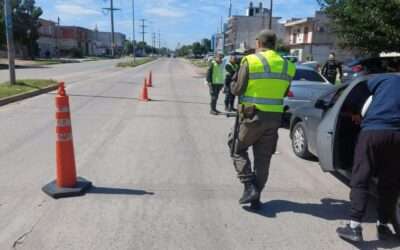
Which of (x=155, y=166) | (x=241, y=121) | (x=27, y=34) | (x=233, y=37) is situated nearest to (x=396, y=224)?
(x=241, y=121)

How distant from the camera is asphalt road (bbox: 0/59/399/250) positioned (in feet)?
13.0

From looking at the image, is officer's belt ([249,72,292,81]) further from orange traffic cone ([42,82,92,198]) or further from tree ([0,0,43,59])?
tree ([0,0,43,59])

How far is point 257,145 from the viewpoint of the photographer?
4.63 metres

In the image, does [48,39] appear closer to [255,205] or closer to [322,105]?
[322,105]

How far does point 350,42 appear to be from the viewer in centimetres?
1648

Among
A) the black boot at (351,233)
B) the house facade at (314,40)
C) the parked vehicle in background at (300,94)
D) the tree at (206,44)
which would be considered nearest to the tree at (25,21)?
the house facade at (314,40)

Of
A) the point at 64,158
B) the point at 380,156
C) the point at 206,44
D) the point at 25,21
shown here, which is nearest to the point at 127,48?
the point at 206,44

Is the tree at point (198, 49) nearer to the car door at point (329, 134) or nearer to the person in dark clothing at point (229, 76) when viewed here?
the person in dark clothing at point (229, 76)

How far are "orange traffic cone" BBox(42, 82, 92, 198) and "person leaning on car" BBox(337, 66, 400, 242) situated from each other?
304 centimetres

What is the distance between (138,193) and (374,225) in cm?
266

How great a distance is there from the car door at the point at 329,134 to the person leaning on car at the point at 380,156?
3.32 ft

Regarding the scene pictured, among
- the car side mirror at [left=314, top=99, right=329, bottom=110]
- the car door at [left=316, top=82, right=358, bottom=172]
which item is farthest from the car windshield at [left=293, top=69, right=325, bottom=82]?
the car door at [left=316, top=82, right=358, bottom=172]

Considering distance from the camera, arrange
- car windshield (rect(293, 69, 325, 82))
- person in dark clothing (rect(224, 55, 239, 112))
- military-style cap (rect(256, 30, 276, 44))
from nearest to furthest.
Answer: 1. military-style cap (rect(256, 30, 276, 44))
2. person in dark clothing (rect(224, 55, 239, 112))
3. car windshield (rect(293, 69, 325, 82))

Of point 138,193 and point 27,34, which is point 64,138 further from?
point 27,34
